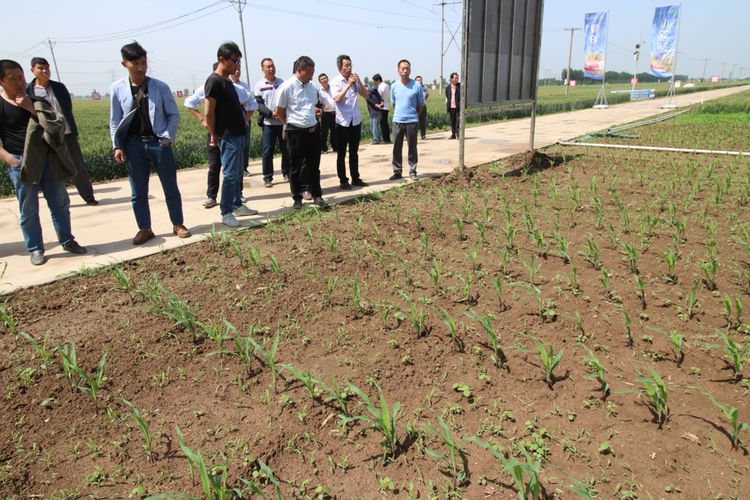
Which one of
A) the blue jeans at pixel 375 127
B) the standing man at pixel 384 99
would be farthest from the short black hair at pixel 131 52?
the blue jeans at pixel 375 127

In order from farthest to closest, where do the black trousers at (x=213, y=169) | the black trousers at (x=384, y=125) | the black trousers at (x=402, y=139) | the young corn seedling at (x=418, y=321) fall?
the black trousers at (x=384, y=125) → the black trousers at (x=402, y=139) → the black trousers at (x=213, y=169) → the young corn seedling at (x=418, y=321)

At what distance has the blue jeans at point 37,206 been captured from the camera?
13.7ft

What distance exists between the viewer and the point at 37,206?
4348mm

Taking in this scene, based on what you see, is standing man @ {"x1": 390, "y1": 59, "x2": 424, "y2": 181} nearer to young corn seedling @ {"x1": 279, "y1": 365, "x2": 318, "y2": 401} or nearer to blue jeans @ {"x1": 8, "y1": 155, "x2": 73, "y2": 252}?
blue jeans @ {"x1": 8, "y1": 155, "x2": 73, "y2": 252}

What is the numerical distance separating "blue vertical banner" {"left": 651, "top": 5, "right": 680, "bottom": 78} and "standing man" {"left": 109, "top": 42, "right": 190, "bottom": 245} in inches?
1040

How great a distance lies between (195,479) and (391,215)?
3669 millimetres

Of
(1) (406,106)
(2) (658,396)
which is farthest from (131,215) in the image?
(2) (658,396)

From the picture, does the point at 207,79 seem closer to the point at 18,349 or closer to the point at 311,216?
the point at 311,216

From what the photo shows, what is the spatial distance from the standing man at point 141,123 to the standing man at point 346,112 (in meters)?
2.55

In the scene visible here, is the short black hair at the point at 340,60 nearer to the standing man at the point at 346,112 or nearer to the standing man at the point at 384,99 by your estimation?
the standing man at the point at 346,112

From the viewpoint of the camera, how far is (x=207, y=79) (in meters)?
4.81

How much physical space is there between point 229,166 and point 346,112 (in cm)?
219

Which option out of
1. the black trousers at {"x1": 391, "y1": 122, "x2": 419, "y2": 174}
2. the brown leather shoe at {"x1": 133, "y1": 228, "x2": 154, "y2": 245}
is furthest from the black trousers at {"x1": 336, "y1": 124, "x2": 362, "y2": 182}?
the brown leather shoe at {"x1": 133, "y1": 228, "x2": 154, "y2": 245}

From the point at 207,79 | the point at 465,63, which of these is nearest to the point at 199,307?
the point at 207,79
